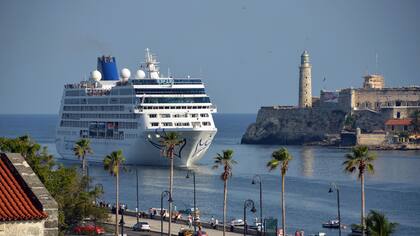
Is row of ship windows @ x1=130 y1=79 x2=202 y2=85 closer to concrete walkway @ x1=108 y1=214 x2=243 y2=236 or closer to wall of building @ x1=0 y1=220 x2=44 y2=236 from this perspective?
concrete walkway @ x1=108 y1=214 x2=243 y2=236

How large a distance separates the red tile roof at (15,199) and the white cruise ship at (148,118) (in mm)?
100237

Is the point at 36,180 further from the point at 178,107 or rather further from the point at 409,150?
the point at 409,150

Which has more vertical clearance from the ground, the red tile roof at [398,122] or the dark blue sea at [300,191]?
the red tile roof at [398,122]

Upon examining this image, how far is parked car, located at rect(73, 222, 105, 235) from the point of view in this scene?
56.3 metres

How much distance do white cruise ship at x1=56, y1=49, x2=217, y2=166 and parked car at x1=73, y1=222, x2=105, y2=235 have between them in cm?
5819

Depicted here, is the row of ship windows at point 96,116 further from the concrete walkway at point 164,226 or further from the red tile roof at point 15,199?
the red tile roof at point 15,199

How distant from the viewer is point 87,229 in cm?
5731

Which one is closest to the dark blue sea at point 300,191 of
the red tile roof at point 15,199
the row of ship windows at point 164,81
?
the row of ship windows at point 164,81

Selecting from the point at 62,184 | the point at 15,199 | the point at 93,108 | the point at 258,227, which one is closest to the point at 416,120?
the point at 93,108

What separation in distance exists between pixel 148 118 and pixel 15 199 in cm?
10557

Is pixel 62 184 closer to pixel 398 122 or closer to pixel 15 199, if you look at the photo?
pixel 15 199

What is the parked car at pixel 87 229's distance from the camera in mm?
56266

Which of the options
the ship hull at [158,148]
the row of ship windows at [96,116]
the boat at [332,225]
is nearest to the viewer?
the boat at [332,225]

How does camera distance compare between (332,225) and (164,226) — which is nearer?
(164,226)
